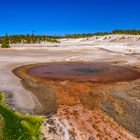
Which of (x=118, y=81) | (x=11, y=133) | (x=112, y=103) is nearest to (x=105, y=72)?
(x=118, y=81)

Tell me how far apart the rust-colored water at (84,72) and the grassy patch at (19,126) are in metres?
4.28

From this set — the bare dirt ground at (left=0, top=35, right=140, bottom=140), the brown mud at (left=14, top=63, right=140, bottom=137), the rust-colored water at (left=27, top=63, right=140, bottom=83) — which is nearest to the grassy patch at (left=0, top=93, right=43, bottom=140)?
the bare dirt ground at (left=0, top=35, right=140, bottom=140)

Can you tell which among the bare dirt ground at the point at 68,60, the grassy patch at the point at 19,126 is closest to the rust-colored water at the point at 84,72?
the bare dirt ground at the point at 68,60

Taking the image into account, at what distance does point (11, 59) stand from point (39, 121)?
10071 mm

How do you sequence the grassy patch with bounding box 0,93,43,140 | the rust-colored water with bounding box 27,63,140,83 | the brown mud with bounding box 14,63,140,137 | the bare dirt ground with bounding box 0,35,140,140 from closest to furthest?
1. the grassy patch with bounding box 0,93,43,140
2. the bare dirt ground with bounding box 0,35,140,140
3. the brown mud with bounding box 14,63,140,137
4. the rust-colored water with bounding box 27,63,140,83

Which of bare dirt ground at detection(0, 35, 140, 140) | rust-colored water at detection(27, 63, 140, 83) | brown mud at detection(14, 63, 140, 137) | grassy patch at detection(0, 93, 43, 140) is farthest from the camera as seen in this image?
rust-colored water at detection(27, 63, 140, 83)

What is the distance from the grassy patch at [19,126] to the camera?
902cm

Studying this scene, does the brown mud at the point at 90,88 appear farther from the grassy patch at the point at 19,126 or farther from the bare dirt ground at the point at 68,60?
the grassy patch at the point at 19,126

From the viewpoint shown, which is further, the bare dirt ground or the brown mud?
the brown mud

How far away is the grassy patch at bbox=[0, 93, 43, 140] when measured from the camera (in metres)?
9.02

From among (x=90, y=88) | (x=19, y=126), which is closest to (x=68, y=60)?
(x=90, y=88)

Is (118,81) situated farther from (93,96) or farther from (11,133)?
(11,133)

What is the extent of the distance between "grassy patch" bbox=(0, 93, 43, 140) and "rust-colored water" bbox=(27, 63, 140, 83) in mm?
4277

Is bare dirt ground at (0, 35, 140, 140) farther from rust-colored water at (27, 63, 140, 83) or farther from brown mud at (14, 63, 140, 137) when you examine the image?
rust-colored water at (27, 63, 140, 83)
